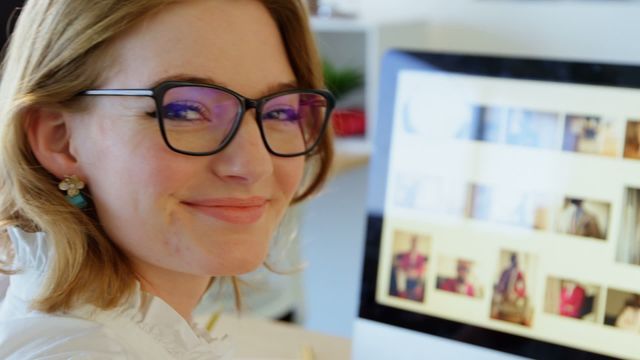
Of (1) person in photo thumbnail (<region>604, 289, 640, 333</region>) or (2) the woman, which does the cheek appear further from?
(1) person in photo thumbnail (<region>604, 289, 640, 333</region>)

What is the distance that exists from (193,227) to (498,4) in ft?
3.86

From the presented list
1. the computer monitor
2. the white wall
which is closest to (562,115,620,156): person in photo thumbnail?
the computer monitor

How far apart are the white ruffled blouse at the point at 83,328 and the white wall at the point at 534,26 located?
112 cm

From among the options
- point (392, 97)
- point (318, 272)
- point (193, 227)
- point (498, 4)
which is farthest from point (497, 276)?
point (318, 272)

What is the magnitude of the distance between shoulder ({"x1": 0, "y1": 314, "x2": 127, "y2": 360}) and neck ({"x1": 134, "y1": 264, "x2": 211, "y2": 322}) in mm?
72

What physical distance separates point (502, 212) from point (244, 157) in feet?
1.03

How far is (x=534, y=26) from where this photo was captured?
1.60 meters

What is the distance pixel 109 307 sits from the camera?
64 cm

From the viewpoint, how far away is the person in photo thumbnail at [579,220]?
78 cm

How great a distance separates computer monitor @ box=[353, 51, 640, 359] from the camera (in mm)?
770

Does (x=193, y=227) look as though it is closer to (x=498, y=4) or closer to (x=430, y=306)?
(x=430, y=306)

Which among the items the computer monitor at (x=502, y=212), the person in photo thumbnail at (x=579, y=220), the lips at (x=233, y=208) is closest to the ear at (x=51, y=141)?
the lips at (x=233, y=208)

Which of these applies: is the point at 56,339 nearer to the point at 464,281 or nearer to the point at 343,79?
the point at 464,281

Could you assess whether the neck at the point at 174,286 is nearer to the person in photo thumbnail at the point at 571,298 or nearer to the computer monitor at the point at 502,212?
the computer monitor at the point at 502,212
